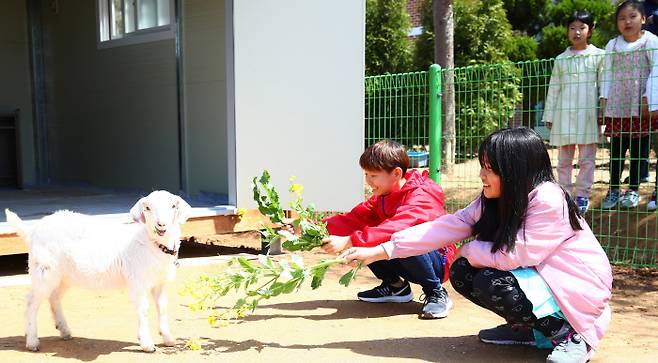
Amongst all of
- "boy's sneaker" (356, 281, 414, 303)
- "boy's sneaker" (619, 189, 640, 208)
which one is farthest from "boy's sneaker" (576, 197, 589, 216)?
"boy's sneaker" (356, 281, 414, 303)

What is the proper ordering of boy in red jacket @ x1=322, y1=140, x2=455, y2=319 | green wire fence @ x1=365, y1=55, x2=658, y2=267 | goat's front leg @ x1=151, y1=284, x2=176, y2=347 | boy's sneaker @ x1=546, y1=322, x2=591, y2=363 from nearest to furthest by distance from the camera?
boy's sneaker @ x1=546, y1=322, x2=591, y2=363 → goat's front leg @ x1=151, y1=284, x2=176, y2=347 → boy in red jacket @ x1=322, y1=140, x2=455, y2=319 → green wire fence @ x1=365, y1=55, x2=658, y2=267

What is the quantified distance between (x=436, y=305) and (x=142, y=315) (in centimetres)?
188

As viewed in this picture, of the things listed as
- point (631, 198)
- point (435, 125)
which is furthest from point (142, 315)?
point (631, 198)

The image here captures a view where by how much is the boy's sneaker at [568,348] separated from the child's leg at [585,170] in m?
3.19

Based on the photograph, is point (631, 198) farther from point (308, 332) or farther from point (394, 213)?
point (308, 332)

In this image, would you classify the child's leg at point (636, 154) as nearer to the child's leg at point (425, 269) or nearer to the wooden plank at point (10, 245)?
the child's leg at point (425, 269)

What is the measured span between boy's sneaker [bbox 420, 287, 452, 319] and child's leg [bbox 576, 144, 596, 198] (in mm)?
2400

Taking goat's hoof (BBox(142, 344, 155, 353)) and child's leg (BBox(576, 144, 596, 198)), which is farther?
child's leg (BBox(576, 144, 596, 198))

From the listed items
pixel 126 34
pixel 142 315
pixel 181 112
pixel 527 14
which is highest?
pixel 527 14

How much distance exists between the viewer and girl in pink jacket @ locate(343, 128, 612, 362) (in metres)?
3.44

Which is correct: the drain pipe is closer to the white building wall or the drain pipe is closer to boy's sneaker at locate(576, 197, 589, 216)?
the white building wall

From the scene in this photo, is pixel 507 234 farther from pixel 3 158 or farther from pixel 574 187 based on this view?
pixel 3 158

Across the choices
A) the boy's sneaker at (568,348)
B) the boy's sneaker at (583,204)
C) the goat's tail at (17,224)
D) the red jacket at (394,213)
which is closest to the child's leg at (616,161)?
the boy's sneaker at (583,204)

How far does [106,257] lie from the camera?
3814 millimetres
